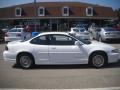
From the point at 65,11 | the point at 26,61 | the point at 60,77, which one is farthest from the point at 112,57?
the point at 65,11

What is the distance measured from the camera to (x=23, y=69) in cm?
982

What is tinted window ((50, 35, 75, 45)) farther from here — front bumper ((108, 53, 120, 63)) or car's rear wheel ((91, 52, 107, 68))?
front bumper ((108, 53, 120, 63))

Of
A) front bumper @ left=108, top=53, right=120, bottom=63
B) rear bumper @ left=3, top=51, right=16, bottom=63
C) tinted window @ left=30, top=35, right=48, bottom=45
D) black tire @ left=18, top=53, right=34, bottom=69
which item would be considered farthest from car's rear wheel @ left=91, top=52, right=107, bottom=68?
rear bumper @ left=3, top=51, right=16, bottom=63

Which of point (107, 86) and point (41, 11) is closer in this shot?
point (107, 86)

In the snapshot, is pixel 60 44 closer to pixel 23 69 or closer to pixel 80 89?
pixel 23 69

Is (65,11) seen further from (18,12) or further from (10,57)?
(10,57)

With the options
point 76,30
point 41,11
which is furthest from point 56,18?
point 76,30

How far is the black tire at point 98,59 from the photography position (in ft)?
32.3

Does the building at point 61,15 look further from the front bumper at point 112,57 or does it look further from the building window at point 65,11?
the front bumper at point 112,57

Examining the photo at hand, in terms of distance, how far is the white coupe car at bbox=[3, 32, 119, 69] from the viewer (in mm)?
9797

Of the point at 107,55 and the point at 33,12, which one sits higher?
the point at 33,12

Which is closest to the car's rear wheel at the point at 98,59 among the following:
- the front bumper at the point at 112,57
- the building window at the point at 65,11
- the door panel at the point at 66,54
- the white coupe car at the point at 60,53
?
the white coupe car at the point at 60,53

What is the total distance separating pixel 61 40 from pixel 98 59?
1.43m

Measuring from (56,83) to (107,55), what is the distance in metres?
2.95
